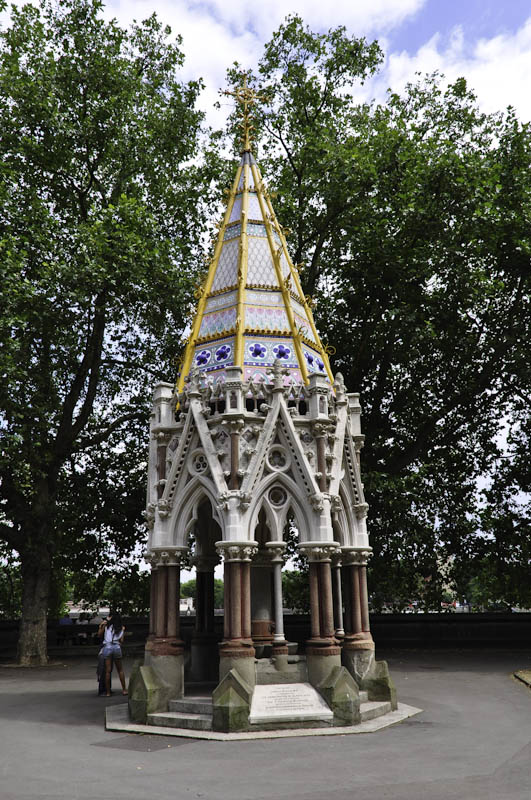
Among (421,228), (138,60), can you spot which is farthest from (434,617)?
(138,60)

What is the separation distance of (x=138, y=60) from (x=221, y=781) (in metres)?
24.8

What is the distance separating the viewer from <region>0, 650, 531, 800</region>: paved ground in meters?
7.20

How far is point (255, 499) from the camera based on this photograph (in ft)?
38.0

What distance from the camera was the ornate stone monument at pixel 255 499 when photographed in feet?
36.1

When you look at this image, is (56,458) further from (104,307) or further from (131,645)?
(131,645)

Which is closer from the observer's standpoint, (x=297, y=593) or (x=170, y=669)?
(x=170, y=669)

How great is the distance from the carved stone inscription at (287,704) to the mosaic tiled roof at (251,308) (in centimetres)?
523

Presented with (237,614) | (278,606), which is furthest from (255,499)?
(278,606)

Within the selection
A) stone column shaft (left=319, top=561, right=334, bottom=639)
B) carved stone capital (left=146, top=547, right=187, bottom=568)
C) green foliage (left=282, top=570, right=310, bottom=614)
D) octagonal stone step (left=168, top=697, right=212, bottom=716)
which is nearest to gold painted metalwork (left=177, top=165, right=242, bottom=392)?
carved stone capital (left=146, top=547, right=187, bottom=568)

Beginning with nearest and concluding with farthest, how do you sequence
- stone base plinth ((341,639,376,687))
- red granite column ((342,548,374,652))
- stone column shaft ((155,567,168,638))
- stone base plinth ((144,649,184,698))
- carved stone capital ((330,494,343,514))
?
stone base plinth ((144,649,184,698)), stone column shaft ((155,567,168,638)), carved stone capital ((330,494,343,514)), stone base plinth ((341,639,376,687)), red granite column ((342,548,374,652))

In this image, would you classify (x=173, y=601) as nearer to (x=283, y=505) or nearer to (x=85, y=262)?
(x=283, y=505)

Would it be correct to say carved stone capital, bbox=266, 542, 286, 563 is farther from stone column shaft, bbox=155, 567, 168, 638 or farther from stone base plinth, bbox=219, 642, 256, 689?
stone column shaft, bbox=155, 567, 168, 638

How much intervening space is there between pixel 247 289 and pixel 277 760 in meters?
8.41

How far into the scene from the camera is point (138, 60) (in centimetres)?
2550
